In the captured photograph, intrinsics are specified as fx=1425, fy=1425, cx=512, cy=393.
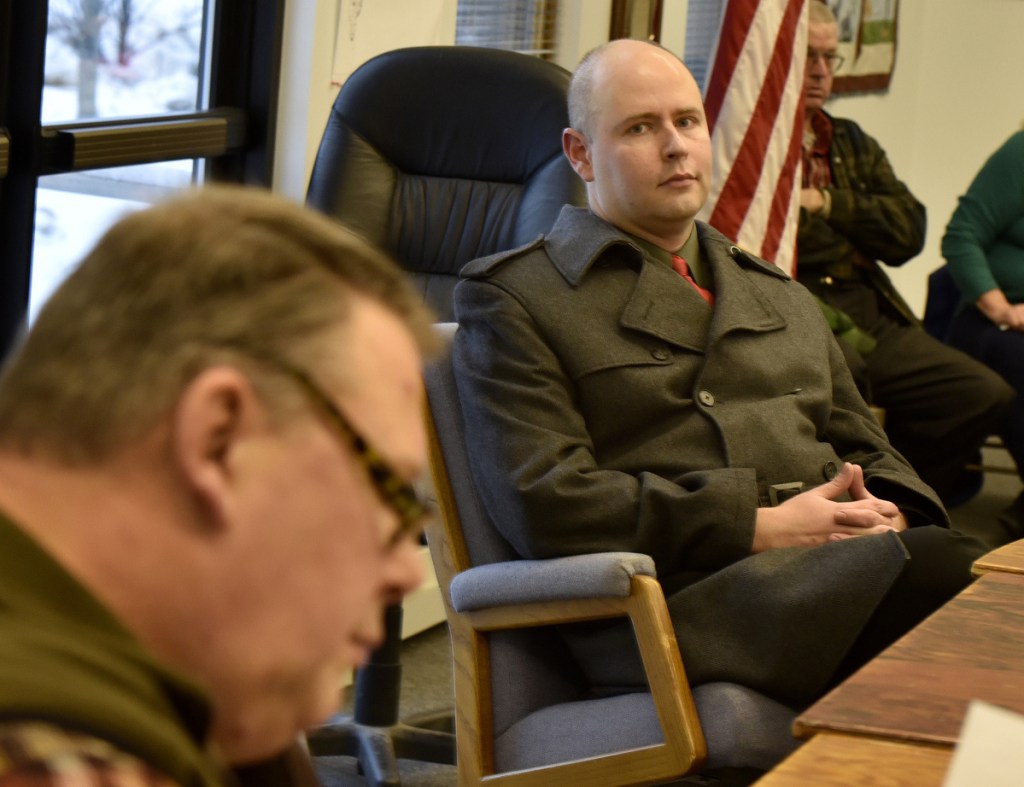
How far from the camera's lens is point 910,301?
7.01 meters

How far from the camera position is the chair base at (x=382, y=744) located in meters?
2.52

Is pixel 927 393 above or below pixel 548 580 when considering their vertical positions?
below

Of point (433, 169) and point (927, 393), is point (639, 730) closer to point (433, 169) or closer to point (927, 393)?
point (433, 169)

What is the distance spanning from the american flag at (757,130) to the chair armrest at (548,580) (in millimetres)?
2266

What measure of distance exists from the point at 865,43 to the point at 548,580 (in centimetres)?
499

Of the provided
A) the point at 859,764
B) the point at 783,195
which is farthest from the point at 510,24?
the point at 859,764

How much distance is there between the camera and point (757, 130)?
3.89 metres

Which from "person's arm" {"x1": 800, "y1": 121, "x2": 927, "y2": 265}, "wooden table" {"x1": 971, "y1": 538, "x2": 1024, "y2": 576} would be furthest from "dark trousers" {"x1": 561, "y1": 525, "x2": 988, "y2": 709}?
"person's arm" {"x1": 800, "y1": 121, "x2": 927, "y2": 265}

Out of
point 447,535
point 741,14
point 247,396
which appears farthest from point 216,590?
point 741,14

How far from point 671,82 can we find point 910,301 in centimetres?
509

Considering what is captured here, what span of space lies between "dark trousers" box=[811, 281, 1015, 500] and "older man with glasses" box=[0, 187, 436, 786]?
3.50 metres

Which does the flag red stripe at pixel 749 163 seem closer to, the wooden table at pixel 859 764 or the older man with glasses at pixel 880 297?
the older man with glasses at pixel 880 297

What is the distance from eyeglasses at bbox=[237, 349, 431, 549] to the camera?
505 mm

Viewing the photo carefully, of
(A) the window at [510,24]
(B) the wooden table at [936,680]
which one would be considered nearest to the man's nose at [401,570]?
(B) the wooden table at [936,680]
